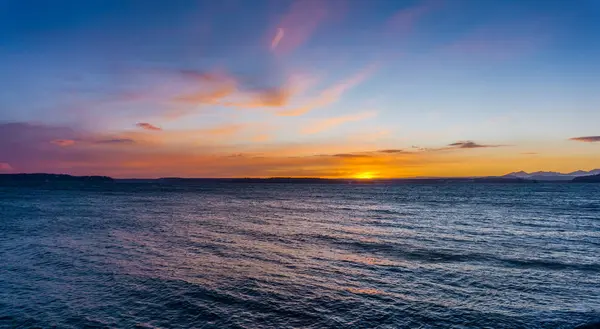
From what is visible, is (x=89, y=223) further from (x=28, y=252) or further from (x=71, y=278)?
(x=71, y=278)

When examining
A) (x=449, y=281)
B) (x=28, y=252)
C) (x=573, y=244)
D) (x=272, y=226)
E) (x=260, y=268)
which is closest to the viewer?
(x=449, y=281)

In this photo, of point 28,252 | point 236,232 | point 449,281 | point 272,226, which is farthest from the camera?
point 272,226

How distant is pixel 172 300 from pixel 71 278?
31.8 feet

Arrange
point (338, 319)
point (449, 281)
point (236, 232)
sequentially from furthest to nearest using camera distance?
point (236, 232), point (449, 281), point (338, 319)

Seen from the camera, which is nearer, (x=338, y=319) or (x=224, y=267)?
(x=338, y=319)

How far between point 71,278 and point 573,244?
45802mm

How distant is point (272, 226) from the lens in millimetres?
50656

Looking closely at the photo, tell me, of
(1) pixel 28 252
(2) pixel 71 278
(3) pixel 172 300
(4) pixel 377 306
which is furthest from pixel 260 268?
(1) pixel 28 252

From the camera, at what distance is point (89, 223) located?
51625mm

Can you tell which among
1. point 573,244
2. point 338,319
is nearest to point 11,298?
point 338,319

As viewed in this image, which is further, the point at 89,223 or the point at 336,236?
the point at 89,223

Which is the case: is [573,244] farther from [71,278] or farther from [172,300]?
[71,278]

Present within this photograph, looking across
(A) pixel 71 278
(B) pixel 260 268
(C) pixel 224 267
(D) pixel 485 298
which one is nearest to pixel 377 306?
(D) pixel 485 298

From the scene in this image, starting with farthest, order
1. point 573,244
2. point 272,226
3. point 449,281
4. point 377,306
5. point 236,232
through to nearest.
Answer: point 272,226 → point 236,232 → point 573,244 → point 449,281 → point 377,306
